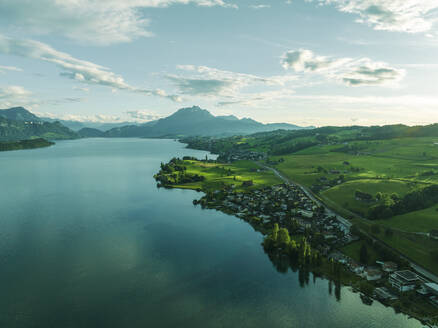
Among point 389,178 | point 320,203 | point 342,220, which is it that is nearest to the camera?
point 342,220

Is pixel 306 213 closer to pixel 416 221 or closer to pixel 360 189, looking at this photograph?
pixel 416 221

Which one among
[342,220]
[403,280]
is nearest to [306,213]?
[342,220]

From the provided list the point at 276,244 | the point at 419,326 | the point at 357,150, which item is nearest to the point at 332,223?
the point at 276,244

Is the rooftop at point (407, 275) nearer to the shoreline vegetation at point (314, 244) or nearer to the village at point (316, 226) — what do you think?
the village at point (316, 226)

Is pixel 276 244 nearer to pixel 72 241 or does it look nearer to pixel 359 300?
pixel 359 300

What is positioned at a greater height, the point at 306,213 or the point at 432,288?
the point at 306,213

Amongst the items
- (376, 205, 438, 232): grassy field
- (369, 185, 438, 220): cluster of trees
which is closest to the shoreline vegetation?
(376, 205, 438, 232): grassy field

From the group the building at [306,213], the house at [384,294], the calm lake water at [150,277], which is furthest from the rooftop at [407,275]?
the building at [306,213]

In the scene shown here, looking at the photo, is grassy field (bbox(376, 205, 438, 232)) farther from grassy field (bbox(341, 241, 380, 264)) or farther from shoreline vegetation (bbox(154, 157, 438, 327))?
grassy field (bbox(341, 241, 380, 264))
